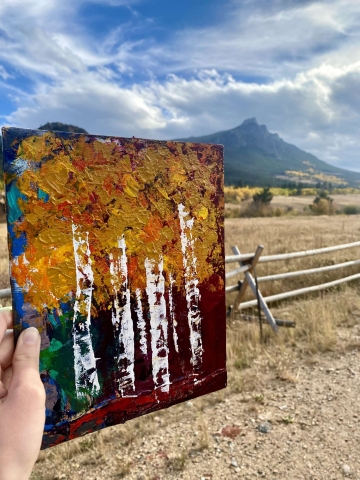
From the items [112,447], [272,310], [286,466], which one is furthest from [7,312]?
[272,310]

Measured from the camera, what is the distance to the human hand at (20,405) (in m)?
0.90

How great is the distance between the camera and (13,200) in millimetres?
1010

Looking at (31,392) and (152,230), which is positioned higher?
(152,230)

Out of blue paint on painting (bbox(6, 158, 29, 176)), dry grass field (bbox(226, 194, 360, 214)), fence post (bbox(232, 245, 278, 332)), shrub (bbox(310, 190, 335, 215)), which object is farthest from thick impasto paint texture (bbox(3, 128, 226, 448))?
shrub (bbox(310, 190, 335, 215))

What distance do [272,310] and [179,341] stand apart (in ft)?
14.6

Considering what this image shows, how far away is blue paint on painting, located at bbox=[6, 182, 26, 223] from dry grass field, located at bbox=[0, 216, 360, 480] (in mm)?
1928

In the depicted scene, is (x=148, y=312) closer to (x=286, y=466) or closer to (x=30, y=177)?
(x=30, y=177)

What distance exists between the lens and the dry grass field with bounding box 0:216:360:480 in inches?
91.4

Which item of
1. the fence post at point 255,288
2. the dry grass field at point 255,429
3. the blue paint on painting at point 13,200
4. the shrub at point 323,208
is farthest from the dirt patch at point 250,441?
the shrub at point 323,208

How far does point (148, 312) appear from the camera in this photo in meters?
1.26

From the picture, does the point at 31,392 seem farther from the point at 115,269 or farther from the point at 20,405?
the point at 115,269

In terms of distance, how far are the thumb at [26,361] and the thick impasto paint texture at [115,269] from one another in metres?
0.04

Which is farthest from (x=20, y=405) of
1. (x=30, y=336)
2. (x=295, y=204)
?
(x=295, y=204)

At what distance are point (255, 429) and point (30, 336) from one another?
217 cm
